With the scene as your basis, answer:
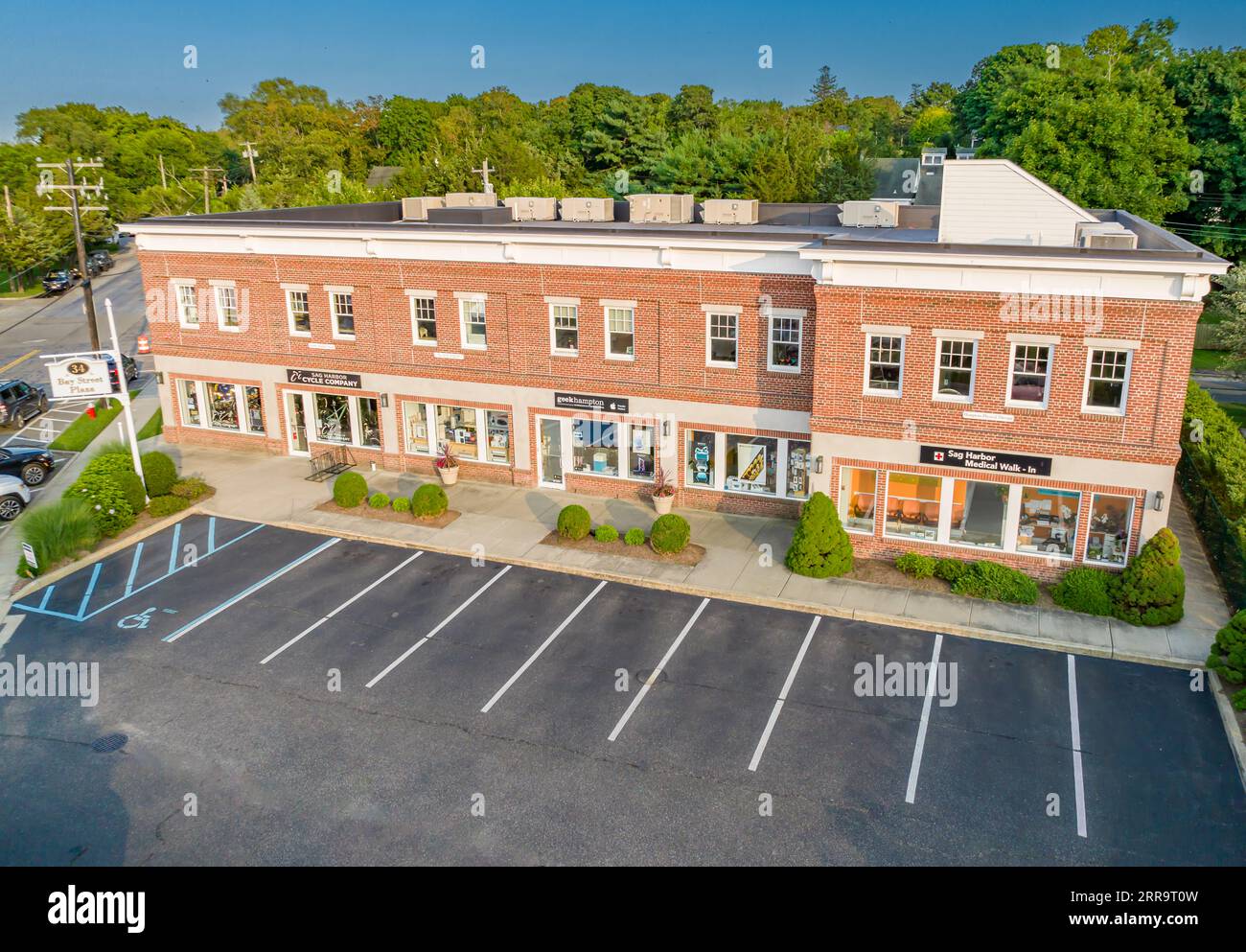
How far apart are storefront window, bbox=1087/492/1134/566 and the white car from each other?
31.9 meters

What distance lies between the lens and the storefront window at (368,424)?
33.2 m

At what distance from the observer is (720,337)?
2756 cm

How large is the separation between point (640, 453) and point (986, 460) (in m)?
10.7

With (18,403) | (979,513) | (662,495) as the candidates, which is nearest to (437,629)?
(662,495)

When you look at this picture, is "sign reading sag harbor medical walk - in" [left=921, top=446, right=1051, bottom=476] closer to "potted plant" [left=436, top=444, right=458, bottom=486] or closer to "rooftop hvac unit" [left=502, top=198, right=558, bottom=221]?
"potted plant" [left=436, top=444, right=458, bottom=486]

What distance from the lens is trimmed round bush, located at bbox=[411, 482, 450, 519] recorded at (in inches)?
1104

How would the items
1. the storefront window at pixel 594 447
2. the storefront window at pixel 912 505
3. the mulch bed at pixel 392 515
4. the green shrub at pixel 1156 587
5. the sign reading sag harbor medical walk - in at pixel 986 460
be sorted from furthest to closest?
the storefront window at pixel 594 447 < the mulch bed at pixel 392 515 < the storefront window at pixel 912 505 < the sign reading sag harbor medical walk - in at pixel 986 460 < the green shrub at pixel 1156 587

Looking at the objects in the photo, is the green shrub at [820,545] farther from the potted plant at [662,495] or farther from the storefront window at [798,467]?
the potted plant at [662,495]

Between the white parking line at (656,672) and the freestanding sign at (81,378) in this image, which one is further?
the freestanding sign at (81,378)

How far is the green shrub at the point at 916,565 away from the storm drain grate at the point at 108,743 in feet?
59.8

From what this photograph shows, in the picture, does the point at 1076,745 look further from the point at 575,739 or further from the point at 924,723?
the point at 575,739

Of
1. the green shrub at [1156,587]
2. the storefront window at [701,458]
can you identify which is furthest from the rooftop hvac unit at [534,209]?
the green shrub at [1156,587]

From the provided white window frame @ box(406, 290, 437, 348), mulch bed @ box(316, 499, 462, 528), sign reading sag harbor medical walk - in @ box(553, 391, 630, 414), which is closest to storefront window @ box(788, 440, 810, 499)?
sign reading sag harbor medical walk - in @ box(553, 391, 630, 414)
